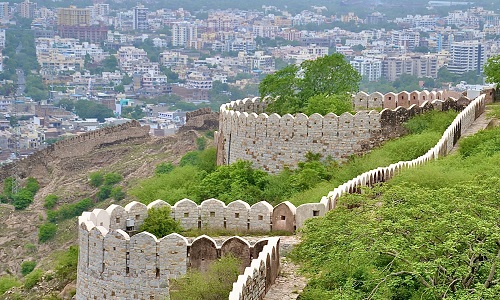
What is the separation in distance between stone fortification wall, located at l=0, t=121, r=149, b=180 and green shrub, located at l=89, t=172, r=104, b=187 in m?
4.12

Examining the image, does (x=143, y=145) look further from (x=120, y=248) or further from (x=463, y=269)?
(x=463, y=269)

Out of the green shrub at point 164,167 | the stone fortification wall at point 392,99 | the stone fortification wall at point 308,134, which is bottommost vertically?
the green shrub at point 164,167

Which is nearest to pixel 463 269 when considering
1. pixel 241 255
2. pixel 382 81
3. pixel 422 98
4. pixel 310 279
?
pixel 310 279

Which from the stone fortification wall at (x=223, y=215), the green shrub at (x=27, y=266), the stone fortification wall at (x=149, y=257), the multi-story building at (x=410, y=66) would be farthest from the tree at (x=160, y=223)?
the multi-story building at (x=410, y=66)

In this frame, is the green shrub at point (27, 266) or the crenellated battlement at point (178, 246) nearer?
the crenellated battlement at point (178, 246)

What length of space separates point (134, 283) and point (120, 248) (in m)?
0.58

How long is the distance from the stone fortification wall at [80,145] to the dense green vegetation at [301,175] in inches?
1631

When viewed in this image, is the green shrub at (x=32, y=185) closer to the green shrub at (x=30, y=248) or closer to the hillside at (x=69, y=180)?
the hillside at (x=69, y=180)

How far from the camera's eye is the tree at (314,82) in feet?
128

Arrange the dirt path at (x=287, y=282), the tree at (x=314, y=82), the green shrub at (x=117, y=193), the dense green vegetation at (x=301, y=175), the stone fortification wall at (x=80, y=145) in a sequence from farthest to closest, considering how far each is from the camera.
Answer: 1. the stone fortification wall at (x=80, y=145)
2. the green shrub at (x=117, y=193)
3. the tree at (x=314, y=82)
4. the dense green vegetation at (x=301, y=175)
5. the dirt path at (x=287, y=282)

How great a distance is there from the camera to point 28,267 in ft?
170

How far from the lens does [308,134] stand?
33.9 meters

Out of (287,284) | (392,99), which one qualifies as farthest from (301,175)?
(287,284)

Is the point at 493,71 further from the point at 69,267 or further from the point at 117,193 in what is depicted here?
the point at 117,193
